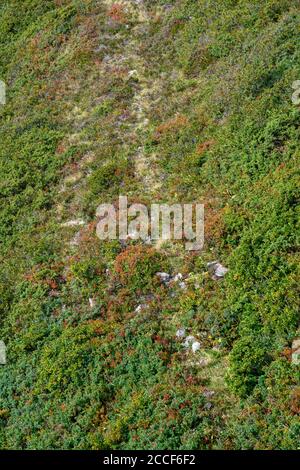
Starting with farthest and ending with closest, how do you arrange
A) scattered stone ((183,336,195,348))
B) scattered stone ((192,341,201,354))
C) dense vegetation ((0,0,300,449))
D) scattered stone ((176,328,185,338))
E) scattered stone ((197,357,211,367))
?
scattered stone ((176,328,185,338)) < scattered stone ((183,336,195,348)) < scattered stone ((192,341,201,354)) < scattered stone ((197,357,211,367)) < dense vegetation ((0,0,300,449))

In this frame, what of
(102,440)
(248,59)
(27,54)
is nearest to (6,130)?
A: (27,54)

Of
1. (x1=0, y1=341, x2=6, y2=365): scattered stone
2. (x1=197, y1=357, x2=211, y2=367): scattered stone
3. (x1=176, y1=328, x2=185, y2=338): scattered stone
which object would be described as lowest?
(x1=0, y1=341, x2=6, y2=365): scattered stone

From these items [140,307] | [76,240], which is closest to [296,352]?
[140,307]

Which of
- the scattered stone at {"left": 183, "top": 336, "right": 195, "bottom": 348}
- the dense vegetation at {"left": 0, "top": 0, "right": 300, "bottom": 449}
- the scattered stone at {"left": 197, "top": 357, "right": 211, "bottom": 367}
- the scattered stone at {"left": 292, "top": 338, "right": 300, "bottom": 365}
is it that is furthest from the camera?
the scattered stone at {"left": 183, "top": 336, "right": 195, "bottom": 348}

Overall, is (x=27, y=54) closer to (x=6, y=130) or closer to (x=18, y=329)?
(x=6, y=130)

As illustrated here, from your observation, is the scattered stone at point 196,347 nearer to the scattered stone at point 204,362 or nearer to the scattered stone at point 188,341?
the scattered stone at point 188,341

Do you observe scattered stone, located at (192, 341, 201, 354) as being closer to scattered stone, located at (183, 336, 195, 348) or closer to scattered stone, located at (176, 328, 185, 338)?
scattered stone, located at (183, 336, 195, 348)

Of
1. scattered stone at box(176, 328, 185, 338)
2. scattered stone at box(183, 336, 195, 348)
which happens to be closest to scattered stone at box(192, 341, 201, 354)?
scattered stone at box(183, 336, 195, 348)

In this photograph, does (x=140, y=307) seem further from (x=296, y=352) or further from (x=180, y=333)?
(x=296, y=352)
